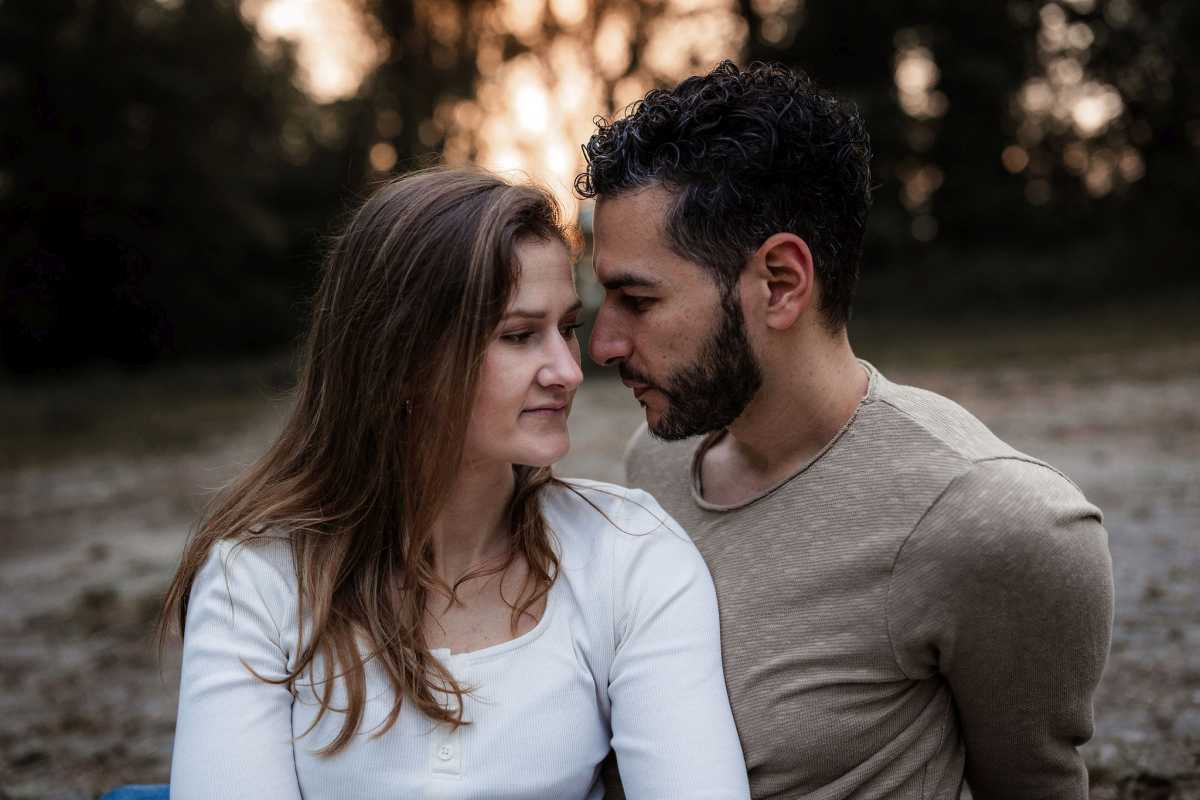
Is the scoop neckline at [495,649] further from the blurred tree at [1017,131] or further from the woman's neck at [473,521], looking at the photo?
the blurred tree at [1017,131]

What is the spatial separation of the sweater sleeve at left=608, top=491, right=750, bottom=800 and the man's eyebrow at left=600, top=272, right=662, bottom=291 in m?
0.55

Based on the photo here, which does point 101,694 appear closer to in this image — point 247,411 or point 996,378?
point 996,378

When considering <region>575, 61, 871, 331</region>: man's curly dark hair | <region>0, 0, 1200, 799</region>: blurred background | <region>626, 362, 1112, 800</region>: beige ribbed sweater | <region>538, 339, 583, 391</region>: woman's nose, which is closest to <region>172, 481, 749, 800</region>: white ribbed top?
<region>626, 362, 1112, 800</region>: beige ribbed sweater

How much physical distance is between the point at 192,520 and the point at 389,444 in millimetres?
7224

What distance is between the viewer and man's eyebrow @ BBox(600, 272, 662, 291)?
248 centimetres

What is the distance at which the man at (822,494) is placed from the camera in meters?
2.04

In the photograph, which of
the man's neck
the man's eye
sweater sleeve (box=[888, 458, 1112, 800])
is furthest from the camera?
the man's eye

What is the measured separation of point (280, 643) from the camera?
7.09 ft

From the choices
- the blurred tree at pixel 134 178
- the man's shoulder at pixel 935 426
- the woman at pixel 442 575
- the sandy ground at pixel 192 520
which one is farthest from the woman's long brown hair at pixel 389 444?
the blurred tree at pixel 134 178

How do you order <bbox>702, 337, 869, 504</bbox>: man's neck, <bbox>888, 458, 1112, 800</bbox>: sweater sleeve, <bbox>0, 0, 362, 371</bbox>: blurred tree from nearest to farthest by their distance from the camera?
<bbox>888, 458, 1112, 800</bbox>: sweater sleeve → <bbox>702, 337, 869, 504</bbox>: man's neck → <bbox>0, 0, 362, 371</bbox>: blurred tree

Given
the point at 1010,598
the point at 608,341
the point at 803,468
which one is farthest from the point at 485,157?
the point at 1010,598

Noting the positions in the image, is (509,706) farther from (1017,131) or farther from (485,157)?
(1017,131)

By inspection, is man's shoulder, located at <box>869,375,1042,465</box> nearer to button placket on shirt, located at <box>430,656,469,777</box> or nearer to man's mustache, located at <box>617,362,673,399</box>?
man's mustache, located at <box>617,362,673,399</box>

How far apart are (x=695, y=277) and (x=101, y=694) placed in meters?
4.21
